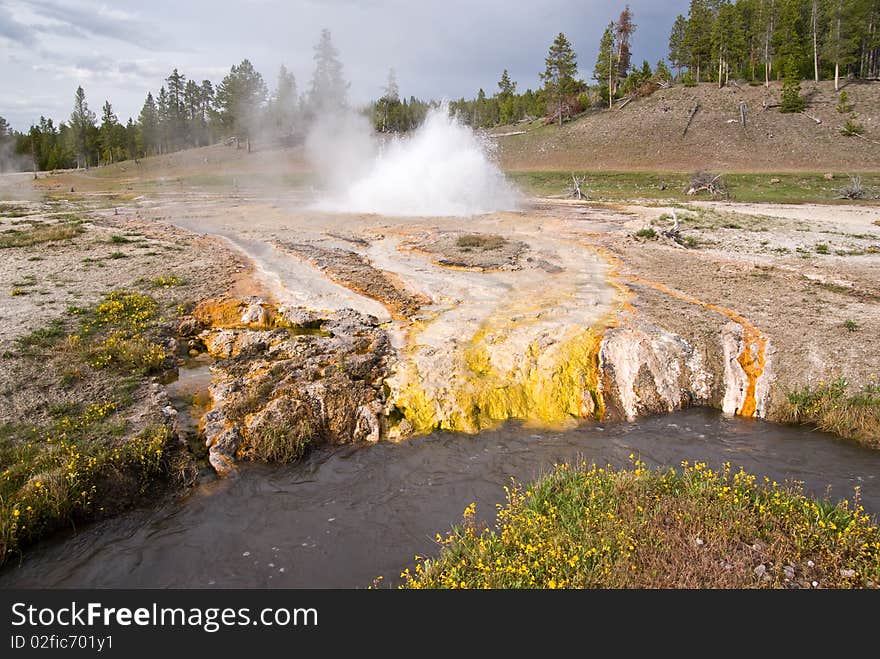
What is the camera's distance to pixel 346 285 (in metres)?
15.7

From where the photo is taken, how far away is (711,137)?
60844 mm

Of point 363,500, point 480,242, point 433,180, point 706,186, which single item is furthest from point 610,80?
point 363,500

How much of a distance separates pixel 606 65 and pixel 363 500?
8938cm

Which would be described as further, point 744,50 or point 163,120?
point 163,120

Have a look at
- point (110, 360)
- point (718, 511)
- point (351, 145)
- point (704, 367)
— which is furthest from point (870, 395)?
point (351, 145)

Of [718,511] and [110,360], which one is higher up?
[110,360]

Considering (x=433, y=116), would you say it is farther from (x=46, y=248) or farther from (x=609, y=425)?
(x=609, y=425)

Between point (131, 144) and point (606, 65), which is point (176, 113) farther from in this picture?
point (606, 65)

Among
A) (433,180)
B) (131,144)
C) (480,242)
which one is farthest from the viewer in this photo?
(131,144)

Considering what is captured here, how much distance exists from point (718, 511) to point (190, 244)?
20.9m

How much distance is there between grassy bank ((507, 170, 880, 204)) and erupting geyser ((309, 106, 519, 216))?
1042 cm

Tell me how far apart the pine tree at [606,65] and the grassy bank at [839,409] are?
77.0 metres

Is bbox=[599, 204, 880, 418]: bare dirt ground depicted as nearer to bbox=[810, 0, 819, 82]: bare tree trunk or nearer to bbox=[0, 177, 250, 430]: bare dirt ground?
bbox=[0, 177, 250, 430]: bare dirt ground

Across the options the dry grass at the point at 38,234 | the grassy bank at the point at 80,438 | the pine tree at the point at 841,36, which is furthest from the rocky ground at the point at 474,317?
the pine tree at the point at 841,36
